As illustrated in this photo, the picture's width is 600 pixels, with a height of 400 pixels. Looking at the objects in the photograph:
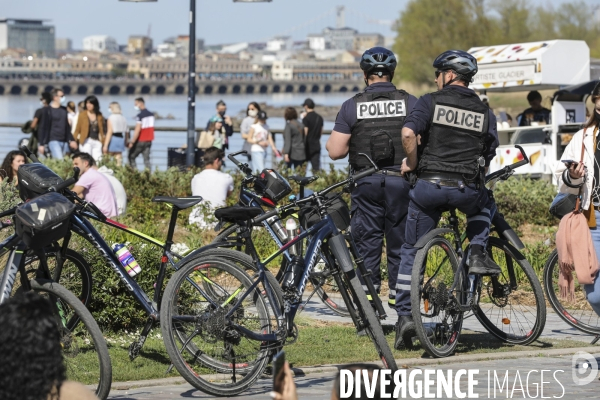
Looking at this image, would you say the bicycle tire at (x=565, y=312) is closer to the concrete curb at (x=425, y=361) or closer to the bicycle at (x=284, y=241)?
the concrete curb at (x=425, y=361)

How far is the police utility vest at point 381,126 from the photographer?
7.84 m

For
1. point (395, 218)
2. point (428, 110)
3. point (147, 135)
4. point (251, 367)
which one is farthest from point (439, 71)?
point (147, 135)

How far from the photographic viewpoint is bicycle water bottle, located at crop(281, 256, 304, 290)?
6.37 metres

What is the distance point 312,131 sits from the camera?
21.1 m

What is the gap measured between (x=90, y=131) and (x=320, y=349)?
46.2 feet

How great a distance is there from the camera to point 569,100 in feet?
66.1

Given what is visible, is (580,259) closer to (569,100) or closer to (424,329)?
(424,329)

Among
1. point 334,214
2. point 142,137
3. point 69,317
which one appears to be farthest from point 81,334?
point 142,137

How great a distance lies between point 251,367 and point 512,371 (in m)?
1.48

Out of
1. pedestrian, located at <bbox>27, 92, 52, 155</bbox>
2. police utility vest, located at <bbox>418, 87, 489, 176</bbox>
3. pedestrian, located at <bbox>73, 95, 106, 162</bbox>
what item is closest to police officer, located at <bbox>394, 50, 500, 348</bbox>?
police utility vest, located at <bbox>418, 87, 489, 176</bbox>

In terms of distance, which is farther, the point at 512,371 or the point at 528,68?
the point at 528,68

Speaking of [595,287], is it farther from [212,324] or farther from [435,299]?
[212,324]

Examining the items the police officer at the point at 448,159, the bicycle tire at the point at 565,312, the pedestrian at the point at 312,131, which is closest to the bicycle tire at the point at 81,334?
the police officer at the point at 448,159

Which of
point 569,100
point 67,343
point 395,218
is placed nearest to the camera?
point 67,343
